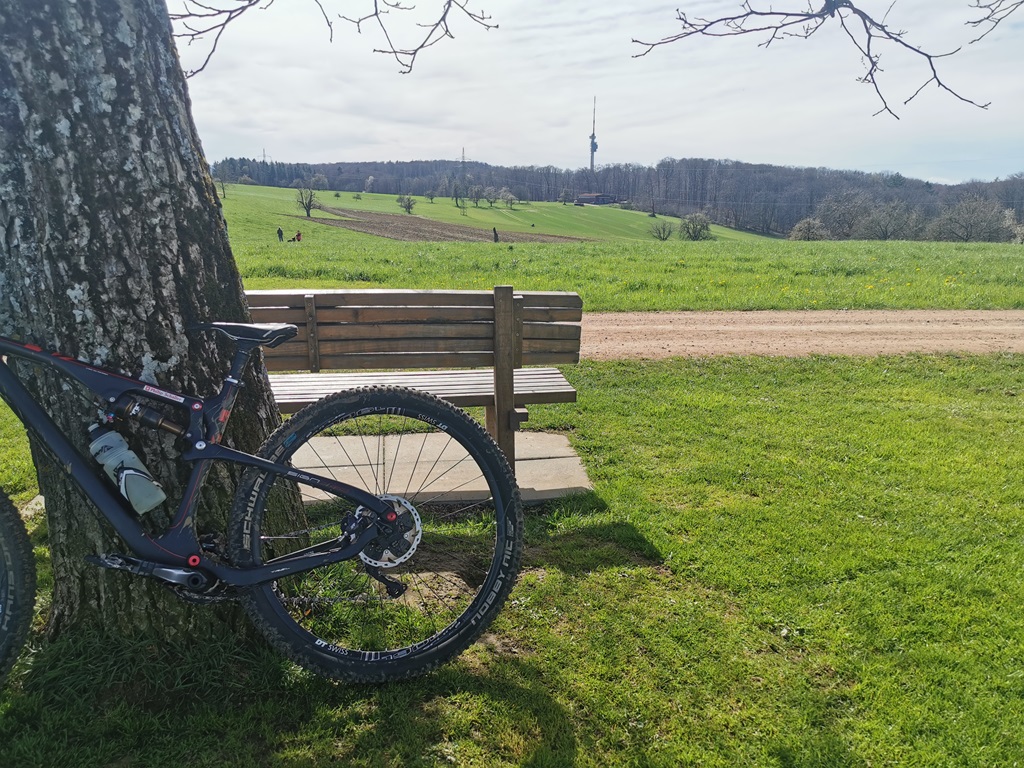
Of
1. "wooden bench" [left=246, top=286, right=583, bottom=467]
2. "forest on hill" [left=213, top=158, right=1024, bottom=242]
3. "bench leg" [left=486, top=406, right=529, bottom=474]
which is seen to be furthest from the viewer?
"forest on hill" [left=213, top=158, right=1024, bottom=242]

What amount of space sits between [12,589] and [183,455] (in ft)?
2.45

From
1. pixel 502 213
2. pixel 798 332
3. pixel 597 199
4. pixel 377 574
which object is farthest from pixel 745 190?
pixel 377 574

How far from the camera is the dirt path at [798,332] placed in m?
9.10

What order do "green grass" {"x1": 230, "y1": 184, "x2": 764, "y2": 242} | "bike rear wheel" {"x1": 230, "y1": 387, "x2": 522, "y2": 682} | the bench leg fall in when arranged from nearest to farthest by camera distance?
1. "bike rear wheel" {"x1": 230, "y1": 387, "x2": 522, "y2": 682}
2. the bench leg
3. "green grass" {"x1": 230, "y1": 184, "x2": 764, "y2": 242}

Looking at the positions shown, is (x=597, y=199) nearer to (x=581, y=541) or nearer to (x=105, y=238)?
(x=581, y=541)

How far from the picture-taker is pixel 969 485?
184 inches

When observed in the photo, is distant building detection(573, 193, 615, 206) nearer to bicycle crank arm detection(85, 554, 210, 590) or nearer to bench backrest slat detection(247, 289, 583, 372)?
bench backrest slat detection(247, 289, 583, 372)

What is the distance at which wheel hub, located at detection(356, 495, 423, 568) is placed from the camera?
2.62 meters

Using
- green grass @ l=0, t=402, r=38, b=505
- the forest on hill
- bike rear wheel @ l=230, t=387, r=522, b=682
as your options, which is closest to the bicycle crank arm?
bike rear wheel @ l=230, t=387, r=522, b=682

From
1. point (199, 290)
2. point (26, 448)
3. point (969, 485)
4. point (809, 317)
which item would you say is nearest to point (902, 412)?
point (969, 485)

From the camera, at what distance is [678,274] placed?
15781mm

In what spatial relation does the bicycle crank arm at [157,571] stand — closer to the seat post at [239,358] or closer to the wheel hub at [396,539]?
the wheel hub at [396,539]

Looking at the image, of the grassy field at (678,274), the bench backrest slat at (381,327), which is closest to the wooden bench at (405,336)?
the bench backrest slat at (381,327)

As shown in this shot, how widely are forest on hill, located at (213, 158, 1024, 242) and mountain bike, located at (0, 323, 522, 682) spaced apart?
5863 cm
